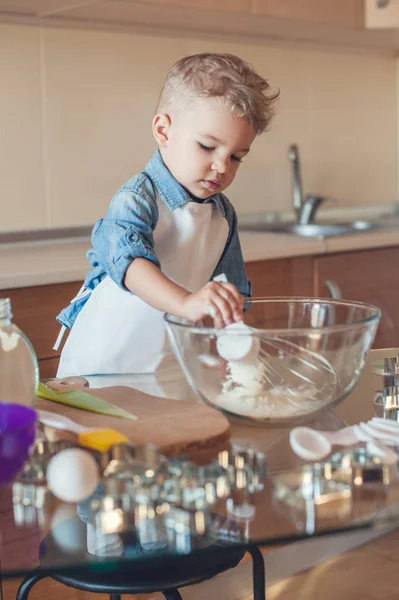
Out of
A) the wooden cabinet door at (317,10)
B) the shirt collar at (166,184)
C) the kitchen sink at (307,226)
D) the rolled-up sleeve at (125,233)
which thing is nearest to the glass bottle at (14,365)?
the rolled-up sleeve at (125,233)

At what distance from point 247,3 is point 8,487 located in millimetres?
1897

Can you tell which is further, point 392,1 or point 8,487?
point 392,1

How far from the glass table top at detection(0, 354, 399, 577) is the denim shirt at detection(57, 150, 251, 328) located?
1.76 ft

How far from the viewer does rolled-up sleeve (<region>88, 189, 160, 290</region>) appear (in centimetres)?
123

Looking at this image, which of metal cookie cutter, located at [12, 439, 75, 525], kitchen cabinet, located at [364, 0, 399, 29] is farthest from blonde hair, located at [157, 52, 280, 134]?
kitchen cabinet, located at [364, 0, 399, 29]

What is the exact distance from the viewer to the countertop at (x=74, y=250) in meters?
1.88

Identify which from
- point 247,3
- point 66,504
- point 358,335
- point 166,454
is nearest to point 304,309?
point 358,335

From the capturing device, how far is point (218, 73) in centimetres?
131

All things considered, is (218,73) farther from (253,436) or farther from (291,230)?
(291,230)

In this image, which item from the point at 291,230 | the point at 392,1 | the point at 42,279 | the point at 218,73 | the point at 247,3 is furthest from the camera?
the point at 291,230

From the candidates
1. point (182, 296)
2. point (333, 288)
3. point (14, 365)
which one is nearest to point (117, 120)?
point (333, 288)

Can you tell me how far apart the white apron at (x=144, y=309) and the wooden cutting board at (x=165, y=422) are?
0.38 metres

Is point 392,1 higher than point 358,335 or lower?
higher

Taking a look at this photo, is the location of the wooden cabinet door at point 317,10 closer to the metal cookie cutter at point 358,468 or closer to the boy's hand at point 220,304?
the boy's hand at point 220,304
